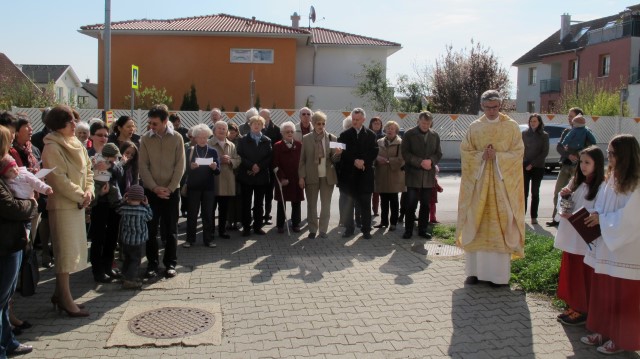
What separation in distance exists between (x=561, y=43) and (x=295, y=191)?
4575cm

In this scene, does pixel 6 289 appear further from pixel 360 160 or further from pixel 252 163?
pixel 360 160

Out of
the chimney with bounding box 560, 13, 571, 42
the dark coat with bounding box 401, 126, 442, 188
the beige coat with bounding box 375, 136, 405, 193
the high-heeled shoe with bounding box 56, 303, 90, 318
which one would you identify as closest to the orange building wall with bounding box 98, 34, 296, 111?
the beige coat with bounding box 375, 136, 405, 193

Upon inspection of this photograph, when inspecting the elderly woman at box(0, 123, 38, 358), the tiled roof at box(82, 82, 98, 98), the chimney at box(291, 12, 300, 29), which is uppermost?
the chimney at box(291, 12, 300, 29)

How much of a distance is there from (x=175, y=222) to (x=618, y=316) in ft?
15.4

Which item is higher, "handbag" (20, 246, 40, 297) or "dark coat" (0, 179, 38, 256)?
"dark coat" (0, 179, 38, 256)

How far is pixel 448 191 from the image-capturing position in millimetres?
15531

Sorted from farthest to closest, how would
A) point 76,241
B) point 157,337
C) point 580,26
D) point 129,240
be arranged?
point 580,26 < point 129,240 < point 76,241 < point 157,337

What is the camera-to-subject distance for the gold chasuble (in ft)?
20.9

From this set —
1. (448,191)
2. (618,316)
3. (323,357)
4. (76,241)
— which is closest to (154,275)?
(76,241)

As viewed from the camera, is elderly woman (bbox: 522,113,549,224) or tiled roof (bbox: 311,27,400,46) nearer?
elderly woman (bbox: 522,113,549,224)

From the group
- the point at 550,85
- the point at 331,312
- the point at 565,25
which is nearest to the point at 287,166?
the point at 331,312

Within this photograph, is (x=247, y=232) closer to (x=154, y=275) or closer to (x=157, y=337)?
(x=154, y=275)

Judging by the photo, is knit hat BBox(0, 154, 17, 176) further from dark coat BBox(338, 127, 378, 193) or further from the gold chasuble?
dark coat BBox(338, 127, 378, 193)

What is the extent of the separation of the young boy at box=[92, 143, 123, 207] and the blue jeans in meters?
1.89
